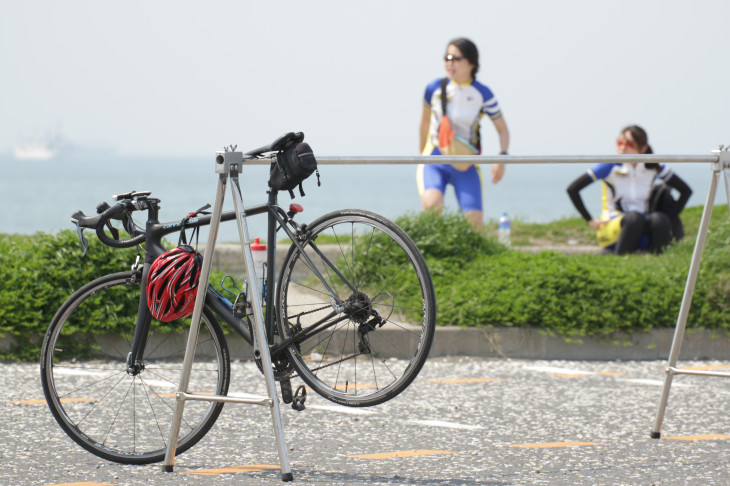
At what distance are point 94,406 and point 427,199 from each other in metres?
5.05

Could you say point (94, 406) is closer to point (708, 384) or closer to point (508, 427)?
point (508, 427)

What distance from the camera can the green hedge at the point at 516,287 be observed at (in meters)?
7.70

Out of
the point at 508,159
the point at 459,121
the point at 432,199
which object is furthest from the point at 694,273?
the point at 459,121

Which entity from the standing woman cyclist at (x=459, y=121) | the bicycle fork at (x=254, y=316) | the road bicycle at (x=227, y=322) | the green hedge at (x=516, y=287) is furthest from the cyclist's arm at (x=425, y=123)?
the bicycle fork at (x=254, y=316)

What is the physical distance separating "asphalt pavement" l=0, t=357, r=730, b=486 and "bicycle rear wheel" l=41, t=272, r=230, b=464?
14cm

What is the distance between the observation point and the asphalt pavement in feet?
15.6

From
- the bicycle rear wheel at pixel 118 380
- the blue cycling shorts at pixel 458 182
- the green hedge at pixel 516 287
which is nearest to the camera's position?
the bicycle rear wheel at pixel 118 380

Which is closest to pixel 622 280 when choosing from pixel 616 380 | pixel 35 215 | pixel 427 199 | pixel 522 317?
pixel 522 317

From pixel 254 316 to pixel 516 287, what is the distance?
173 inches

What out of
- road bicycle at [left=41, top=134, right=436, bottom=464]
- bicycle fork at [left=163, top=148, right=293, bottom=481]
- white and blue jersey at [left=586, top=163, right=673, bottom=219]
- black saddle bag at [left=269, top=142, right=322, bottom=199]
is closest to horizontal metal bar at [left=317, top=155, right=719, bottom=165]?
black saddle bag at [left=269, top=142, right=322, bottom=199]

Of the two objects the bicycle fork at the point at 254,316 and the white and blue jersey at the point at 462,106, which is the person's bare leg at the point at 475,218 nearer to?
the white and blue jersey at the point at 462,106

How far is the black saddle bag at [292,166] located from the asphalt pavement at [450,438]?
125 cm

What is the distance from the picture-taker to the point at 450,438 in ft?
18.1

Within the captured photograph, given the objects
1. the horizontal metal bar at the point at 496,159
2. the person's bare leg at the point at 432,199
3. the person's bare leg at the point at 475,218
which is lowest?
the person's bare leg at the point at 475,218
